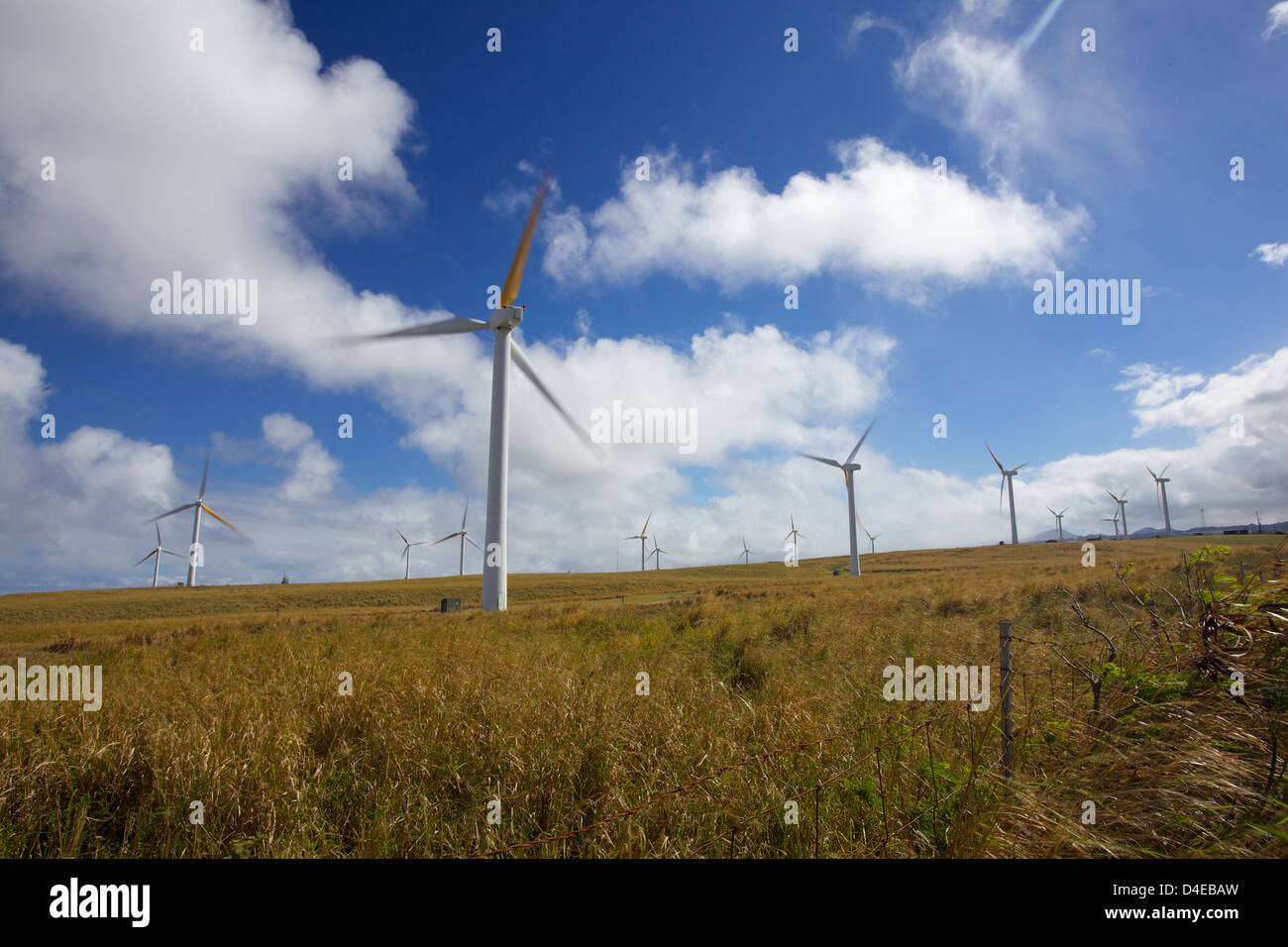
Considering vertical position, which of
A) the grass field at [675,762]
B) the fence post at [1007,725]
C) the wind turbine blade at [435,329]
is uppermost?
the wind turbine blade at [435,329]

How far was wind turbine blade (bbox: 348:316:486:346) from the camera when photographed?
33000 mm

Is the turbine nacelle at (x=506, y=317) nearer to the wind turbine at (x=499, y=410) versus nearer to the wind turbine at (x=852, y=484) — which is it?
the wind turbine at (x=499, y=410)

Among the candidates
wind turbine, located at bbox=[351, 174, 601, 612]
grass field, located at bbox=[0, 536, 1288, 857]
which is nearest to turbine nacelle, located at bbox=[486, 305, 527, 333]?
wind turbine, located at bbox=[351, 174, 601, 612]

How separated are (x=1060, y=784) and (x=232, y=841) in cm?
611

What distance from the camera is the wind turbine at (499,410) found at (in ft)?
119

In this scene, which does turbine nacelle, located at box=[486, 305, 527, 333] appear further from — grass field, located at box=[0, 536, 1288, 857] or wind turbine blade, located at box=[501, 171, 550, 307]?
grass field, located at box=[0, 536, 1288, 857]

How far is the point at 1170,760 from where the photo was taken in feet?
12.3

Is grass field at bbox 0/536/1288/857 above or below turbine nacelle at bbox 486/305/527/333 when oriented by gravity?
below

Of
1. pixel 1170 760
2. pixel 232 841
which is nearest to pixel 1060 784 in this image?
pixel 1170 760

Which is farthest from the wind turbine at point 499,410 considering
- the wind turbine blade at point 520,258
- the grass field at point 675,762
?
the grass field at point 675,762

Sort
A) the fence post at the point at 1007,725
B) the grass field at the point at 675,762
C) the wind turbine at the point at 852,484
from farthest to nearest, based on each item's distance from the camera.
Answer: the wind turbine at the point at 852,484
the fence post at the point at 1007,725
the grass field at the point at 675,762

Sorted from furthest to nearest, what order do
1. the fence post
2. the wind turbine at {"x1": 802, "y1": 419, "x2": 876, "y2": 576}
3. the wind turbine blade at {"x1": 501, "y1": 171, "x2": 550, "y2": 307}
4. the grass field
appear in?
the wind turbine at {"x1": 802, "y1": 419, "x2": 876, "y2": 576}, the wind turbine blade at {"x1": 501, "y1": 171, "x2": 550, "y2": 307}, the fence post, the grass field

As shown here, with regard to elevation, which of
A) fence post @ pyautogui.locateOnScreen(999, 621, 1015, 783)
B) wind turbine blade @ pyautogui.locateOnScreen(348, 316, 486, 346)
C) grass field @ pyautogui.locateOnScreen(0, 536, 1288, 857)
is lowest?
grass field @ pyautogui.locateOnScreen(0, 536, 1288, 857)
